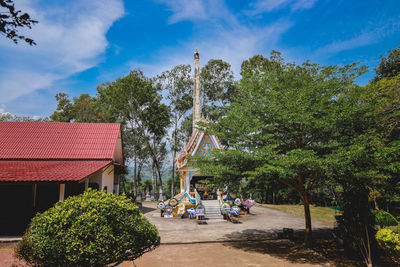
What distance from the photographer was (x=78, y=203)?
4.30 metres

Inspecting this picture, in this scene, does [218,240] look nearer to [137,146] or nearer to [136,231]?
[136,231]

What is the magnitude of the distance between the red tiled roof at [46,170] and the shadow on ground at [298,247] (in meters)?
7.04

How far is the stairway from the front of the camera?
1466 cm

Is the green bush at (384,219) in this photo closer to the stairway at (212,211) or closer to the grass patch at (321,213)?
the grass patch at (321,213)

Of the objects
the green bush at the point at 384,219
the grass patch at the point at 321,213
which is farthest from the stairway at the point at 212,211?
the green bush at the point at 384,219

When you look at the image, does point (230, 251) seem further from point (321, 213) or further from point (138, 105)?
point (138, 105)

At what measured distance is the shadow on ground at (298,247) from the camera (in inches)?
286

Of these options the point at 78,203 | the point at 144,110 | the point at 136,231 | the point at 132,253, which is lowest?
the point at 132,253

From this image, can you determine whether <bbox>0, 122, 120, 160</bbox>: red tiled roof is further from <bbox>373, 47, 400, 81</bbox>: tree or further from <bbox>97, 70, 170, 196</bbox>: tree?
<bbox>373, 47, 400, 81</bbox>: tree

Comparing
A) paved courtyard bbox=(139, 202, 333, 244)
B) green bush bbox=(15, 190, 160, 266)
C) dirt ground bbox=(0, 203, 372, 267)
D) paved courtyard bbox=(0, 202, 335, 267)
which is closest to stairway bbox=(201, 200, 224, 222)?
paved courtyard bbox=(139, 202, 333, 244)

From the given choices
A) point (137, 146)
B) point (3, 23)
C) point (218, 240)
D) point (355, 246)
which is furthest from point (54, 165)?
point (137, 146)

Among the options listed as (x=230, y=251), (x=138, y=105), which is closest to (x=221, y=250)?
(x=230, y=251)

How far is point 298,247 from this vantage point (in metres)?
8.59

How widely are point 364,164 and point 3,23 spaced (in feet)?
29.0
